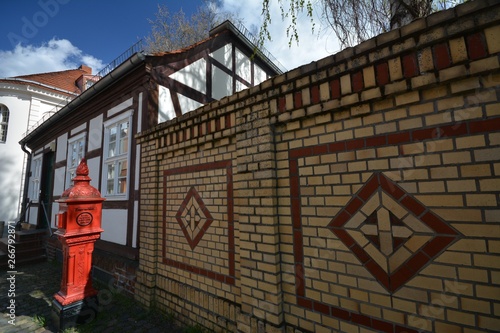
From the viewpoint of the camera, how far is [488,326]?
1.38 metres

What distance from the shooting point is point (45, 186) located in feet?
33.3

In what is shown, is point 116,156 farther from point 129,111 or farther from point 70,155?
point 70,155

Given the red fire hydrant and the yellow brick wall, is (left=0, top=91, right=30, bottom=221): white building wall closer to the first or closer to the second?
the red fire hydrant

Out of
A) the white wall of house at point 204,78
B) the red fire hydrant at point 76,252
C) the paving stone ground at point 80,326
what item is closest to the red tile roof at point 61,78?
the white wall of house at point 204,78

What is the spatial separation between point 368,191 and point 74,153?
886cm

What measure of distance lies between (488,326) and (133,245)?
5141 millimetres

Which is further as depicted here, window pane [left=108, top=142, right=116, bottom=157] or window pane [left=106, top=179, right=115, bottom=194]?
window pane [left=108, top=142, right=116, bottom=157]

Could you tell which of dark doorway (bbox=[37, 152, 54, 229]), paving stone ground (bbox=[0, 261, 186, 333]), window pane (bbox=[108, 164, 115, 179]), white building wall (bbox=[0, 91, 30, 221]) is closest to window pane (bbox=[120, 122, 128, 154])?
window pane (bbox=[108, 164, 115, 179])

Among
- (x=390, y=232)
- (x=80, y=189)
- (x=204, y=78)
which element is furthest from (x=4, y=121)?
(x=390, y=232)

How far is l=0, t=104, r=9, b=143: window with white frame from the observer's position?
15.0 meters

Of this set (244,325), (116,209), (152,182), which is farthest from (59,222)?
(244,325)

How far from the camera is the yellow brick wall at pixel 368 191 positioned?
4.72 feet

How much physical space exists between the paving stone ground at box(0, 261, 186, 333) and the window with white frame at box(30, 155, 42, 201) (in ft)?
21.2

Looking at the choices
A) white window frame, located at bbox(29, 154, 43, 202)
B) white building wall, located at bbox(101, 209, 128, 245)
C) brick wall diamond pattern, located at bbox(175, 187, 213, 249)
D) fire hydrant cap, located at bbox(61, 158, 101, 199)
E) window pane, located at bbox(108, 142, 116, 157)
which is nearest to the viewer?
brick wall diamond pattern, located at bbox(175, 187, 213, 249)
